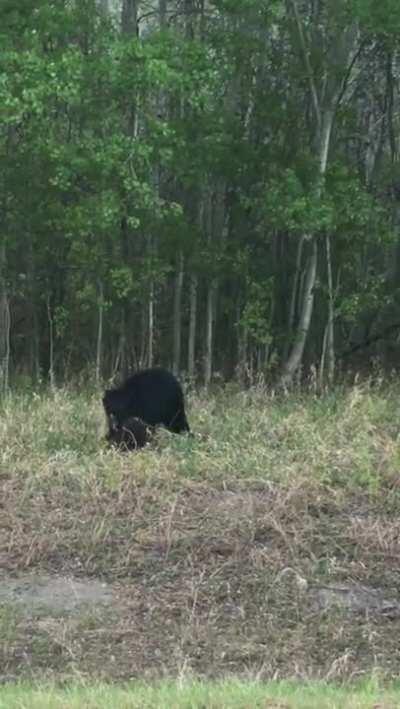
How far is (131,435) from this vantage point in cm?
1170

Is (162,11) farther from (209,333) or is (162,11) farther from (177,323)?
(209,333)

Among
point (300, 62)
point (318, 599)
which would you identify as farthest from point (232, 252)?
point (318, 599)

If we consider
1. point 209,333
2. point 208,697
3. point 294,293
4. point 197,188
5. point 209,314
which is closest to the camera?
point 208,697

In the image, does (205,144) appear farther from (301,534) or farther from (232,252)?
(301,534)

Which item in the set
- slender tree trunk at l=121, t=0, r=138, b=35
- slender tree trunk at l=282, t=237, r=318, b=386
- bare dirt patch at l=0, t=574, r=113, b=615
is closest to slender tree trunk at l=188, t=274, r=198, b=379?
slender tree trunk at l=282, t=237, r=318, b=386

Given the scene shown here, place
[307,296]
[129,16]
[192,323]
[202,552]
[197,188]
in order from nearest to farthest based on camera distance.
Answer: [202,552] < [129,16] < [307,296] < [197,188] < [192,323]

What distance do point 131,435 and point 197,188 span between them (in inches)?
334

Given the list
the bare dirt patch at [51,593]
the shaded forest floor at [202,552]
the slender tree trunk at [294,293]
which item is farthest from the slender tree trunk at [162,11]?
the bare dirt patch at [51,593]

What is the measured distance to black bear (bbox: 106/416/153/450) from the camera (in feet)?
38.4

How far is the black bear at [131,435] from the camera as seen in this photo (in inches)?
461

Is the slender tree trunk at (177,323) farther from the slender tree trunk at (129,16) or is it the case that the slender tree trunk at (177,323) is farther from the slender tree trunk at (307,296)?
the slender tree trunk at (129,16)

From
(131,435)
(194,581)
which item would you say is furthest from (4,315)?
(194,581)

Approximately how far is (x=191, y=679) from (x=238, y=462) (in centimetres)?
459

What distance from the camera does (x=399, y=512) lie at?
992 cm
